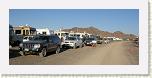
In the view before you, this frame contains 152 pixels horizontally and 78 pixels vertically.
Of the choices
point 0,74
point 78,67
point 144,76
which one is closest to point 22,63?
point 0,74

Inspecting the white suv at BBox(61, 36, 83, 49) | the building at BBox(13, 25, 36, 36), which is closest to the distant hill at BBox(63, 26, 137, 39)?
the white suv at BBox(61, 36, 83, 49)

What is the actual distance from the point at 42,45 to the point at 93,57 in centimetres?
166

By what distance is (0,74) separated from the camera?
12.1 meters

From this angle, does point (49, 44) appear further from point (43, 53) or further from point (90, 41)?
point (90, 41)

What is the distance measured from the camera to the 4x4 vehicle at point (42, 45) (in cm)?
1278

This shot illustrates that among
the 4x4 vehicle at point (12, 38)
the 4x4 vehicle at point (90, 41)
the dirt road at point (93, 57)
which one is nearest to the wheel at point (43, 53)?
the dirt road at point (93, 57)

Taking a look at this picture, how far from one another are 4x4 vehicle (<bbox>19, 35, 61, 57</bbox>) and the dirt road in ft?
0.78

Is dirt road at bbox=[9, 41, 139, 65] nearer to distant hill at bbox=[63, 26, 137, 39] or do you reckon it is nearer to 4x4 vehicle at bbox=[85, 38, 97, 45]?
distant hill at bbox=[63, 26, 137, 39]

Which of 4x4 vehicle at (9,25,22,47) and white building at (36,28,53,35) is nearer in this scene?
4x4 vehicle at (9,25,22,47)

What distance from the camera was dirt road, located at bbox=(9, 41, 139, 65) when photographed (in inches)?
485

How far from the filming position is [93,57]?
1266 cm

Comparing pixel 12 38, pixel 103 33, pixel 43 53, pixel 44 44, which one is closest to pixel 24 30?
pixel 12 38

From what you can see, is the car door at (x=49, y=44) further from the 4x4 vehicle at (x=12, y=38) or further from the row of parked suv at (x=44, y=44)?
the 4x4 vehicle at (x=12, y=38)
